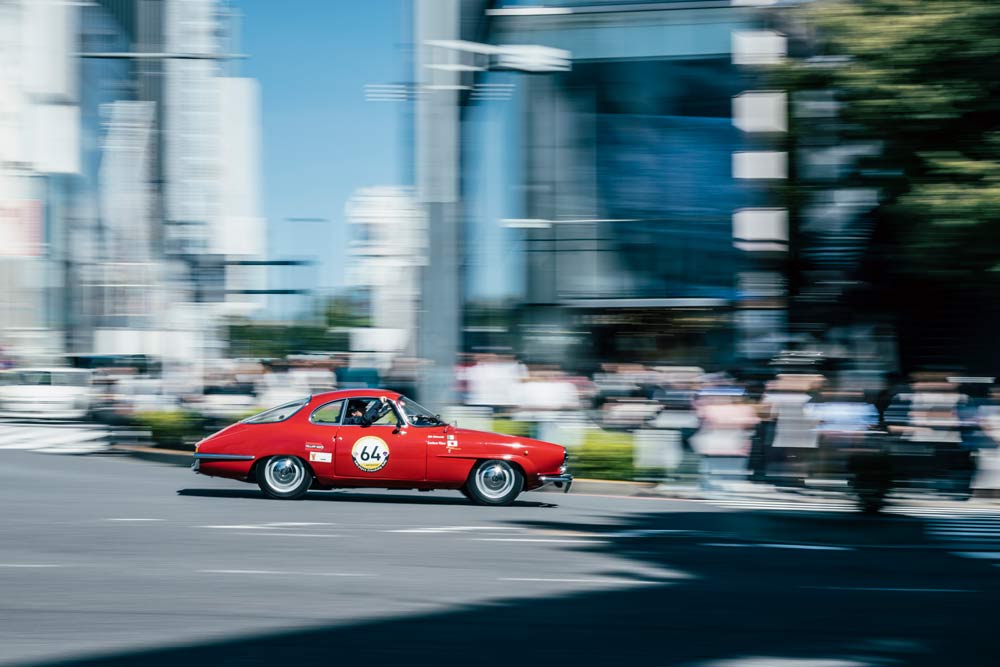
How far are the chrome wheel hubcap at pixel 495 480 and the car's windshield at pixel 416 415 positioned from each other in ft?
2.47

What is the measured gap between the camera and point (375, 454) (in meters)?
14.1

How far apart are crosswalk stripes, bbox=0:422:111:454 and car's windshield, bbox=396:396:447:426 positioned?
971 centimetres

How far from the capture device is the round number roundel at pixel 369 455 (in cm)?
1407

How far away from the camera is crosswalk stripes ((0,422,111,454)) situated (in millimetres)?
22609

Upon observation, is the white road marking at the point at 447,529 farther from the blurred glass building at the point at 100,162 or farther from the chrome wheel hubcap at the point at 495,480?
the blurred glass building at the point at 100,162

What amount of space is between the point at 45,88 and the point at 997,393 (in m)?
50.2

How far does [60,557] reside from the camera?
9.66m

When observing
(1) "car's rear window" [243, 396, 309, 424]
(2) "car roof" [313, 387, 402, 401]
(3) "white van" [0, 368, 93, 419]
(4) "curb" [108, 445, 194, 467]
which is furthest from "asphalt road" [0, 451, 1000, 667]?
(3) "white van" [0, 368, 93, 419]

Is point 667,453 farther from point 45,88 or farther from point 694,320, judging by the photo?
point 45,88

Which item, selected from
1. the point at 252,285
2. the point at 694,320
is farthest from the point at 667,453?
the point at 252,285

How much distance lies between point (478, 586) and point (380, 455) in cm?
571

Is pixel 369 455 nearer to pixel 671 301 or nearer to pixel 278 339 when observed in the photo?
pixel 671 301

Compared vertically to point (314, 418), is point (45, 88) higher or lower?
higher

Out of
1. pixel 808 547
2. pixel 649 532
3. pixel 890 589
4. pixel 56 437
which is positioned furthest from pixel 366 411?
pixel 56 437
